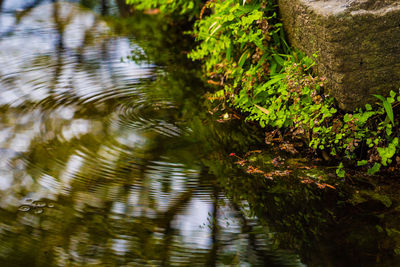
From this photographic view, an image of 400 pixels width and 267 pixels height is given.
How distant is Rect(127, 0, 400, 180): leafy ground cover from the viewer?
2.99 m

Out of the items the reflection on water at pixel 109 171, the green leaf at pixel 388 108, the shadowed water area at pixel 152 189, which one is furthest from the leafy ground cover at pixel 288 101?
the reflection on water at pixel 109 171

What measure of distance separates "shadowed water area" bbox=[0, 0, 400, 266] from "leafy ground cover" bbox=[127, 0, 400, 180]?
177 millimetres

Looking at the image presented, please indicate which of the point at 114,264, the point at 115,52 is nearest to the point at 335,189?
the point at 114,264

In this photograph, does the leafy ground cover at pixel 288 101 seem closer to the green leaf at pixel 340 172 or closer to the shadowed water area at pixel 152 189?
the green leaf at pixel 340 172

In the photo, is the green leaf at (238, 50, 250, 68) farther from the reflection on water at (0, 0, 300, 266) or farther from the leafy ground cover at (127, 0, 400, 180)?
the reflection on water at (0, 0, 300, 266)

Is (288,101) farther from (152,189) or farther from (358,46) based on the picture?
(152,189)

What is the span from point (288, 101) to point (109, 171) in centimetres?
127

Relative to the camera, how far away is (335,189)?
2932mm

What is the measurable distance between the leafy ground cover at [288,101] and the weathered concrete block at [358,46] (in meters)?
0.09

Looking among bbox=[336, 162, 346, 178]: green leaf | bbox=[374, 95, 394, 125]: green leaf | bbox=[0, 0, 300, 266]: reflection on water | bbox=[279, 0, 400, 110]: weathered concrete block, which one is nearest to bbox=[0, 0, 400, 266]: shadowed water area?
bbox=[0, 0, 300, 266]: reflection on water

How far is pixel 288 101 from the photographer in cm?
339

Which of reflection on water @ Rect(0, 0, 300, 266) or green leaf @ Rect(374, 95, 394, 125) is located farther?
green leaf @ Rect(374, 95, 394, 125)

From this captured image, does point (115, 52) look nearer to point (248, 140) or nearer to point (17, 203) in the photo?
point (248, 140)

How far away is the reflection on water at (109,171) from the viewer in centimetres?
247
